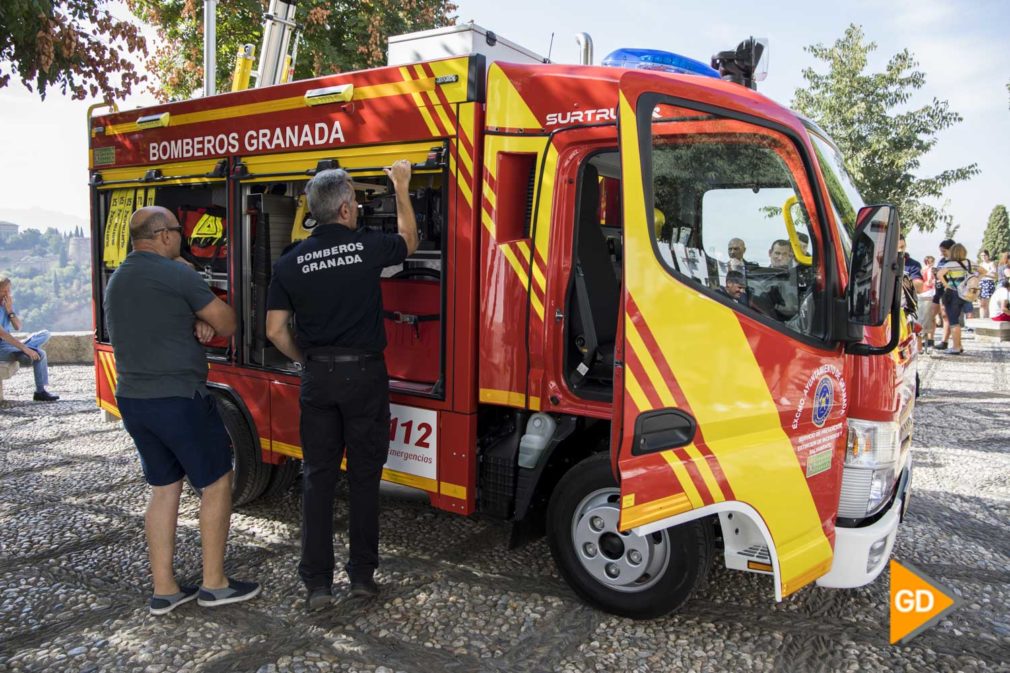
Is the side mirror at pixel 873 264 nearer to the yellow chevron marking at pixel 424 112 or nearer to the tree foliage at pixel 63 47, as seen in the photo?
the yellow chevron marking at pixel 424 112

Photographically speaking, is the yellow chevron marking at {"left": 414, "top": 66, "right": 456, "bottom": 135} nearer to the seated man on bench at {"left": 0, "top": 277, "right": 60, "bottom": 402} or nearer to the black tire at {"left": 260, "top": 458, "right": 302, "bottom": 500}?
the black tire at {"left": 260, "top": 458, "right": 302, "bottom": 500}

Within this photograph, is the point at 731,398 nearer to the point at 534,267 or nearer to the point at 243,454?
the point at 534,267

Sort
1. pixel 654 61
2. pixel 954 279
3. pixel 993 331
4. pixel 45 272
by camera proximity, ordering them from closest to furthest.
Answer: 1. pixel 654 61
2. pixel 954 279
3. pixel 993 331
4. pixel 45 272

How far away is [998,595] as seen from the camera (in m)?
3.52

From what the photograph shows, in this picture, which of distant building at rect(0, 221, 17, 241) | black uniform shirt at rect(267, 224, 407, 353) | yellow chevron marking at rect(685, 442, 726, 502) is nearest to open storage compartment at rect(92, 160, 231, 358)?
black uniform shirt at rect(267, 224, 407, 353)

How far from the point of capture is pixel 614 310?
3426 millimetres

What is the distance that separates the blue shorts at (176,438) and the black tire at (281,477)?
1161mm

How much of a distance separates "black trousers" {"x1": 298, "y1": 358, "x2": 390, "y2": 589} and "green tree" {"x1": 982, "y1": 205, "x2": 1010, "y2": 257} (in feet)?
173

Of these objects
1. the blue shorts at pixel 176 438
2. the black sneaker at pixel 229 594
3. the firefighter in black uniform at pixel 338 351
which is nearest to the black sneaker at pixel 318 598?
the firefighter in black uniform at pixel 338 351

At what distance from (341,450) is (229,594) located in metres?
0.82

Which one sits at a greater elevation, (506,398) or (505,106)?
(505,106)

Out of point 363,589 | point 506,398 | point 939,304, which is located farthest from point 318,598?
point 939,304

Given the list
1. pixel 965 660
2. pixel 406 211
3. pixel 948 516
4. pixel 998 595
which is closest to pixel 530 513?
pixel 406 211

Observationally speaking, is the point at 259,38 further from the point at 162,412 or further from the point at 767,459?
the point at 767,459
